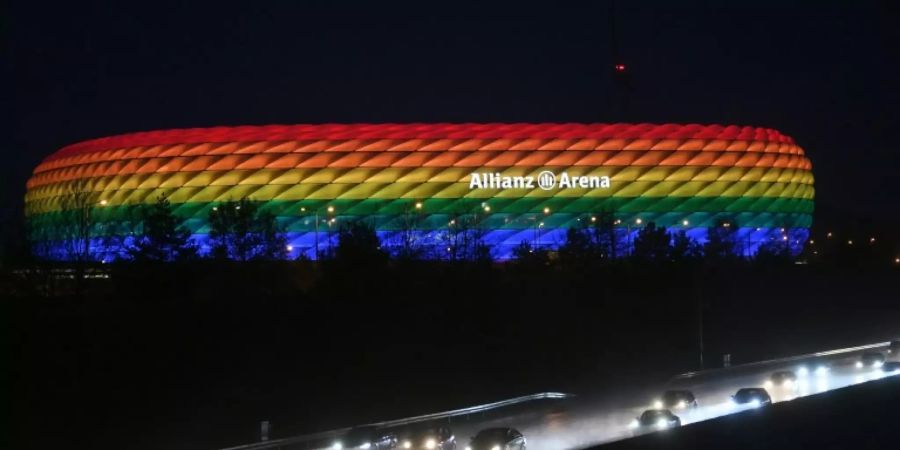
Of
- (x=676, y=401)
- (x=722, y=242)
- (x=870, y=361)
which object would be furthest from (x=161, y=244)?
(x=722, y=242)

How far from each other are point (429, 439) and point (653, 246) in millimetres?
45674

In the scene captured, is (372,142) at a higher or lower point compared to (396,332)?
higher

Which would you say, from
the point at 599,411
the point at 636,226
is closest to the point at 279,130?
the point at 636,226

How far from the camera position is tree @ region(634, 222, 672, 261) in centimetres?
6781

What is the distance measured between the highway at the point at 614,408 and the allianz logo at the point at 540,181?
52.1m

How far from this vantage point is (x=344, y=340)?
41.8 metres

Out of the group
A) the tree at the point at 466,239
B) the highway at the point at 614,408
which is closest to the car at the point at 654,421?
the highway at the point at 614,408

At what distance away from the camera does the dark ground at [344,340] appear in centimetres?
3250

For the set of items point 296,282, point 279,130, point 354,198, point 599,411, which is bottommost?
point 599,411

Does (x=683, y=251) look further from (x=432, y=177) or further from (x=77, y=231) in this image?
(x=77, y=231)

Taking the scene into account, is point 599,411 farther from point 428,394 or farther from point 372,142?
point 372,142

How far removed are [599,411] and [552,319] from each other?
17599 mm

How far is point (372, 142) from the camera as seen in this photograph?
9244 cm

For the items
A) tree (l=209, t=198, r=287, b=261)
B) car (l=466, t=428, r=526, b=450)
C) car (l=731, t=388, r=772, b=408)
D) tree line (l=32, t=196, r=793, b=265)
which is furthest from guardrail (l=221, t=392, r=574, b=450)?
tree (l=209, t=198, r=287, b=261)
